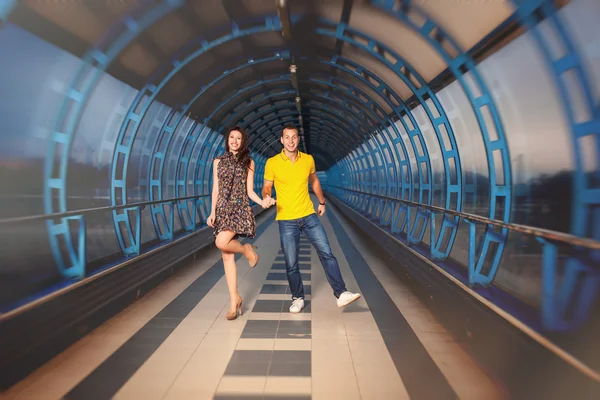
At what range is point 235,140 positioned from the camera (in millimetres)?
4027

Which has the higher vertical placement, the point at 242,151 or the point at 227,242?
the point at 242,151

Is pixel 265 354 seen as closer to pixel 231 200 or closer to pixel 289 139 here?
pixel 231 200

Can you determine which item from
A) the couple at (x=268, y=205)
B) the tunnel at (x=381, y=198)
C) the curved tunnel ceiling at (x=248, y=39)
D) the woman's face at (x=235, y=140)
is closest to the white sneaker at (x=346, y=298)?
the couple at (x=268, y=205)

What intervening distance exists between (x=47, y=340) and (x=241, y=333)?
144 centimetres

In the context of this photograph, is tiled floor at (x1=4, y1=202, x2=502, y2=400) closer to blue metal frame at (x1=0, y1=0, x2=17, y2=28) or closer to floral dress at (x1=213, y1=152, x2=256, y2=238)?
floral dress at (x1=213, y1=152, x2=256, y2=238)

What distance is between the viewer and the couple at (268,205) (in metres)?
4.06

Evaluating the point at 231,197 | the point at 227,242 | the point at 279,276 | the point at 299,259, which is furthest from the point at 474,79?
the point at 299,259

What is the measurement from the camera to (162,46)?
6469mm

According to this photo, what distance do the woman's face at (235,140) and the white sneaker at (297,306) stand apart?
5.29 feet

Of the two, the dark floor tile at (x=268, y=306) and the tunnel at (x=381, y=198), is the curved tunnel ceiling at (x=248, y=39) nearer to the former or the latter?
the tunnel at (x=381, y=198)

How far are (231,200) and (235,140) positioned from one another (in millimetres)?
532

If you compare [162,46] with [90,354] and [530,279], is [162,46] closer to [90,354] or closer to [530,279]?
[90,354]

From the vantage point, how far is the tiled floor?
279 cm

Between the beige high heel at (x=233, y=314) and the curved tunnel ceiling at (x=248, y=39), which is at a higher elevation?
the curved tunnel ceiling at (x=248, y=39)
